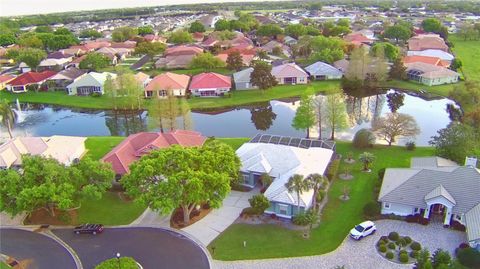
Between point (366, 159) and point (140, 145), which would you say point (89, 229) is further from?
point (366, 159)

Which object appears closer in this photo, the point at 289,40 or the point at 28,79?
the point at 28,79

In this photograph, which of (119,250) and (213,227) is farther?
(213,227)

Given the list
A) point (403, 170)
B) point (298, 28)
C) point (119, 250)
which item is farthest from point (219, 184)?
point (298, 28)

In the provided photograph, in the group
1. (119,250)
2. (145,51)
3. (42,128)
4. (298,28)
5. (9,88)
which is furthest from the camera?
(298,28)

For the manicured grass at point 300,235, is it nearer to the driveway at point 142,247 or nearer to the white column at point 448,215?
the driveway at point 142,247

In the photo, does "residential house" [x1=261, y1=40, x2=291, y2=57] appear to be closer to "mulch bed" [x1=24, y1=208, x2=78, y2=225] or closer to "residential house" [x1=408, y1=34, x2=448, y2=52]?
"residential house" [x1=408, y1=34, x2=448, y2=52]

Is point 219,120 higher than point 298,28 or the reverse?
the reverse

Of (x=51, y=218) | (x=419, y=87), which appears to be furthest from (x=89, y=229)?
(x=419, y=87)

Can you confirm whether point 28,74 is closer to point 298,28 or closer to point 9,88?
point 9,88
